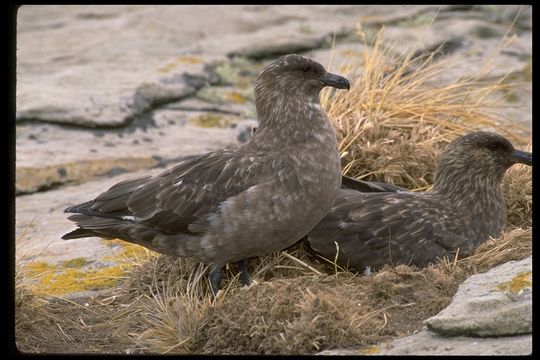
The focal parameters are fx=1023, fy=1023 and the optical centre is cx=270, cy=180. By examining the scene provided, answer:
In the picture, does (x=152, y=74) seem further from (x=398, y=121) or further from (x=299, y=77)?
(x=299, y=77)

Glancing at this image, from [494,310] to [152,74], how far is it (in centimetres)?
621

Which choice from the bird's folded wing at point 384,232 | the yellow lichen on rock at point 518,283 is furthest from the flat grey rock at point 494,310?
the bird's folded wing at point 384,232

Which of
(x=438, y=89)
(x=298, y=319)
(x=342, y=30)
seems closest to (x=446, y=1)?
(x=342, y=30)

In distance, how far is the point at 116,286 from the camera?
6.19 meters

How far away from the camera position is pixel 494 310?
438cm

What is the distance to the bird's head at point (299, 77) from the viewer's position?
232 inches

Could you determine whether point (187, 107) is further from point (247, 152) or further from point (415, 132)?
point (247, 152)

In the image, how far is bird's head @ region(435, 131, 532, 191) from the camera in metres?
6.26

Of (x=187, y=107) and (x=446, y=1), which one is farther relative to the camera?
(x=446, y=1)

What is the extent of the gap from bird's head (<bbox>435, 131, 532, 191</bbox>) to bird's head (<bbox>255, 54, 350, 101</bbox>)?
0.92 meters

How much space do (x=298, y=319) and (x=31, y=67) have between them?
6.59m

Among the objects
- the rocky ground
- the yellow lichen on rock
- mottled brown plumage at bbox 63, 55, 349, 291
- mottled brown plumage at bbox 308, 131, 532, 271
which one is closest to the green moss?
the rocky ground

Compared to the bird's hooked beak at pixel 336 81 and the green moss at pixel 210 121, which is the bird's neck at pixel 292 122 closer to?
the bird's hooked beak at pixel 336 81

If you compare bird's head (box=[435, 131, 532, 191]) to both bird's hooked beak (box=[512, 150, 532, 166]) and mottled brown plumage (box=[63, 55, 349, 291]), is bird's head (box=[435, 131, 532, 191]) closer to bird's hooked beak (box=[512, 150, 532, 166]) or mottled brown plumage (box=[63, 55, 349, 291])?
bird's hooked beak (box=[512, 150, 532, 166])
